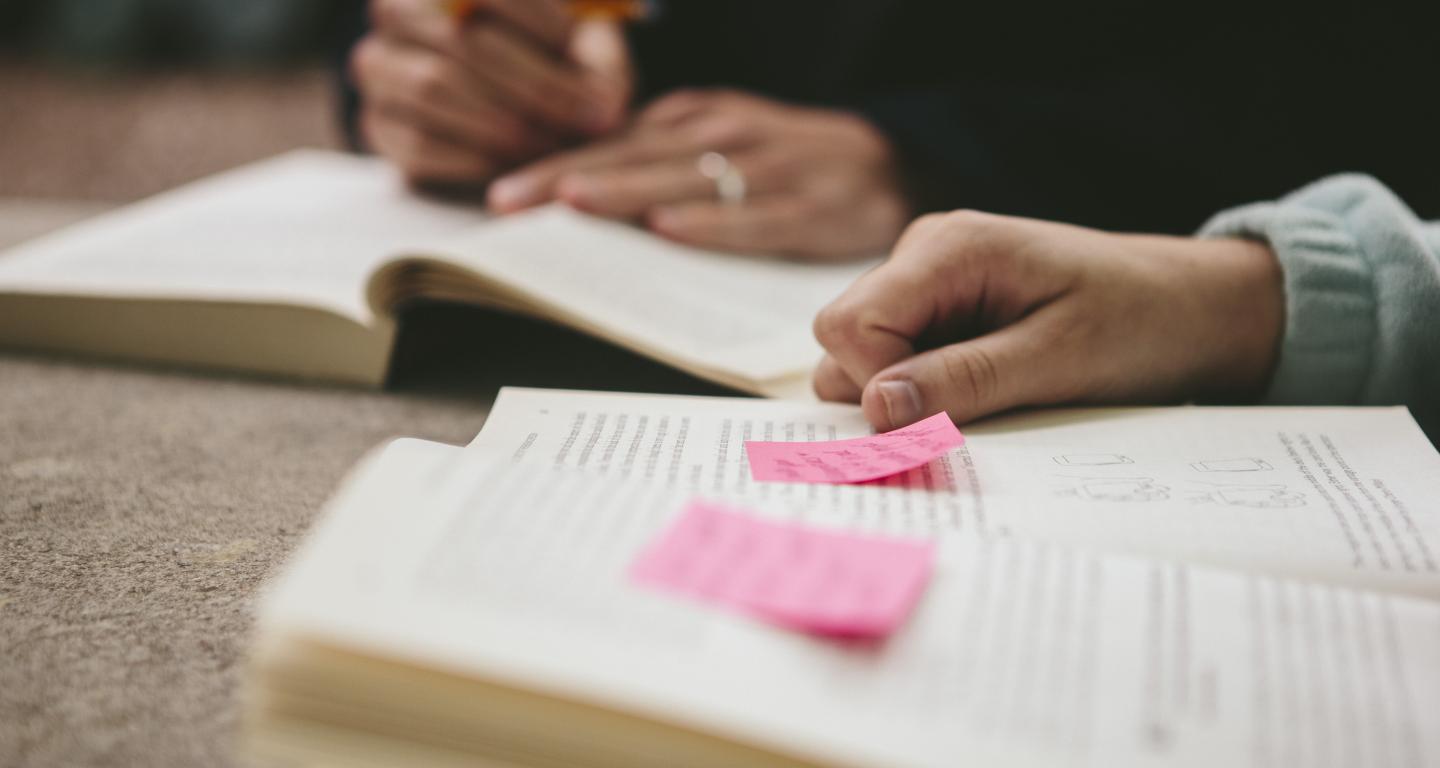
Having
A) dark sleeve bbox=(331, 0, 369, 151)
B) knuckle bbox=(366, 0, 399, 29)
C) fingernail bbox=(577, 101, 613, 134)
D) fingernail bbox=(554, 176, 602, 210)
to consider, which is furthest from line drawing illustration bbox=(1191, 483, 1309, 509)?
dark sleeve bbox=(331, 0, 369, 151)

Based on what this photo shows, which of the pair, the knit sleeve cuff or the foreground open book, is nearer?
the foreground open book

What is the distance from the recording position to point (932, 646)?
0.27m

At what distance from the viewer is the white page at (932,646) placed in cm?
25

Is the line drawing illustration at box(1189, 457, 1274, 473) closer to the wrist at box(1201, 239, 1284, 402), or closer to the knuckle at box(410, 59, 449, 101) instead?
the wrist at box(1201, 239, 1284, 402)

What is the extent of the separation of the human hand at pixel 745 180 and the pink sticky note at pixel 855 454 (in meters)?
0.38

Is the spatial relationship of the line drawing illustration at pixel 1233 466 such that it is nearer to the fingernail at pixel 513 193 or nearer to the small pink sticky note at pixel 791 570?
the small pink sticky note at pixel 791 570

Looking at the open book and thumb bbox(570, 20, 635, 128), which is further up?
thumb bbox(570, 20, 635, 128)

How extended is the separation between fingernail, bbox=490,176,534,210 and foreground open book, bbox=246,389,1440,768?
1.74ft

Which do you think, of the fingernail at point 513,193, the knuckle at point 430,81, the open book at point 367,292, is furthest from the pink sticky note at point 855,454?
the knuckle at point 430,81

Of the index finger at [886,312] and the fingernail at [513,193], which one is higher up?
the index finger at [886,312]

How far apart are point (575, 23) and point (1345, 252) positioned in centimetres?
67

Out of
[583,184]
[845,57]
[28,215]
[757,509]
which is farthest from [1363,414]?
[28,215]

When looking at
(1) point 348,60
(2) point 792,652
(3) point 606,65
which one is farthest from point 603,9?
(2) point 792,652

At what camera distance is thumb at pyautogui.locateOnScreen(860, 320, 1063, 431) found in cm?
44
